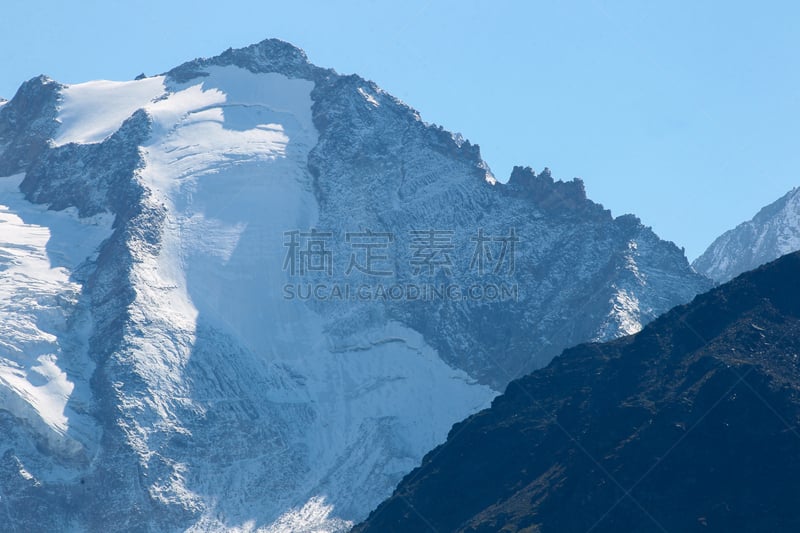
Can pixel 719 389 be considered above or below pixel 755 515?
above

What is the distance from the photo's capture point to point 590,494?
196500mm

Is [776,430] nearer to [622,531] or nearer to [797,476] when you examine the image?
[797,476]

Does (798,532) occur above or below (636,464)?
below

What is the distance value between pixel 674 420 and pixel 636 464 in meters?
6.90

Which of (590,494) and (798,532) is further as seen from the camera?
(590,494)

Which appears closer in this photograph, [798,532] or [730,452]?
[798,532]

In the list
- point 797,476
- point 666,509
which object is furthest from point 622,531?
point 797,476

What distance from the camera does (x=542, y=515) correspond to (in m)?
199

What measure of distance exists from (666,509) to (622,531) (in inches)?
197

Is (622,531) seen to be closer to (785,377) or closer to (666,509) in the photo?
(666,509)

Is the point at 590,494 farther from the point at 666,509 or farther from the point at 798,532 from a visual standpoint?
the point at 798,532

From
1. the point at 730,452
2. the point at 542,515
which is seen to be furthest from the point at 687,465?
the point at 542,515

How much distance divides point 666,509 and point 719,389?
16746 millimetres

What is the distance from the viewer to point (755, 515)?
595ft
